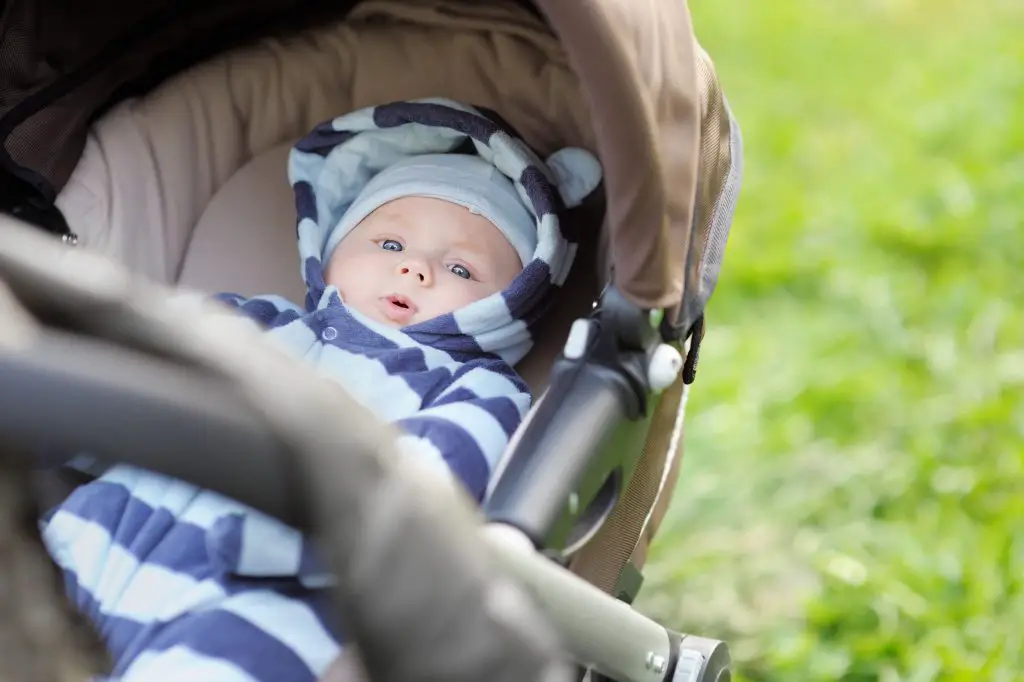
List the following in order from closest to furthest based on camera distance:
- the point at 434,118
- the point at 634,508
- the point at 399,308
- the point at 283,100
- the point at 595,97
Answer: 1. the point at 595,97
2. the point at 634,508
3. the point at 399,308
4. the point at 434,118
5. the point at 283,100

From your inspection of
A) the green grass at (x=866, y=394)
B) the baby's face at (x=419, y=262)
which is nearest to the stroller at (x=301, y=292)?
the baby's face at (x=419, y=262)

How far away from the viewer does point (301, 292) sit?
1.62m

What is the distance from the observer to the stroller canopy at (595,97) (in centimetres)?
102

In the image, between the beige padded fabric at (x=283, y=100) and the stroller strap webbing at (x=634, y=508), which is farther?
the beige padded fabric at (x=283, y=100)

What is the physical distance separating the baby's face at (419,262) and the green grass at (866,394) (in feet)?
2.24

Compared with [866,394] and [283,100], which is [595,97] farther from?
[866,394]

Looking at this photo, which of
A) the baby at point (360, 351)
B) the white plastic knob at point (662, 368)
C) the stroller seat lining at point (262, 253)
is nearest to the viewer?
the baby at point (360, 351)

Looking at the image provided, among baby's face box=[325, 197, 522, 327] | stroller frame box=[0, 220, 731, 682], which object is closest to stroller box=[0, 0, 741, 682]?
stroller frame box=[0, 220, 731, 682]

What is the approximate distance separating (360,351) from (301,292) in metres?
0.31

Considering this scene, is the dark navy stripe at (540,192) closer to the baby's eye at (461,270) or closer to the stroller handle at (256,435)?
the baby's eye at (461,270)

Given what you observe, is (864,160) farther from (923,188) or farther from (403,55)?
(403,55)

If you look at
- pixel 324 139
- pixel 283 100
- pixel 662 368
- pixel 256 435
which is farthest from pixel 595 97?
pixel 283 100

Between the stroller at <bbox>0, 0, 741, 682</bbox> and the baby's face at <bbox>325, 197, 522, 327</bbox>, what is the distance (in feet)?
0.40

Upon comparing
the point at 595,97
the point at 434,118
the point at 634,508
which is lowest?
the point at 634,508
